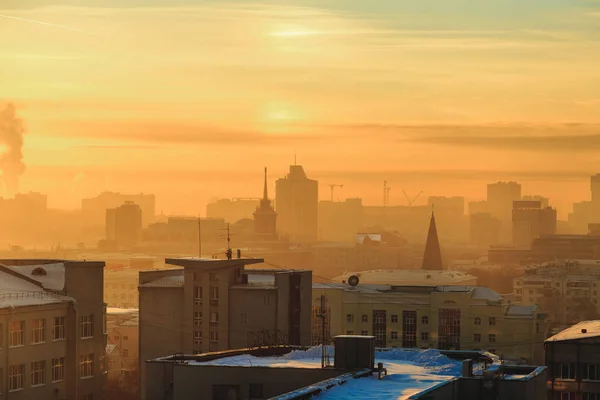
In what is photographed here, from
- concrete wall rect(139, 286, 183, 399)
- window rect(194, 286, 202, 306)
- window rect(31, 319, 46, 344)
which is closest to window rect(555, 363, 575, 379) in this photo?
window rect(194, 286, 202, 306)

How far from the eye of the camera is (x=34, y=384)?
64000 mm

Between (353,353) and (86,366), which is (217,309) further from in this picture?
(353,353)

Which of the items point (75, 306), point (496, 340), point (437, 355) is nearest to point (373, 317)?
point (496, 340)

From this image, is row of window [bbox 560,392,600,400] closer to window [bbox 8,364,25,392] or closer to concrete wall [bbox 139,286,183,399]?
concrete wall [bbox 139,286,183,399]

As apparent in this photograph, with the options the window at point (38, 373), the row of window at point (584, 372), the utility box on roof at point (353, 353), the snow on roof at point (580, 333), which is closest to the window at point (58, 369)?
the window at point (38, 373)

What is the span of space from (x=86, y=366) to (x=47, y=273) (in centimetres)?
484

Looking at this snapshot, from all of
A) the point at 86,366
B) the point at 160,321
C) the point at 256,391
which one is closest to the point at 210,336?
the point at 160,321

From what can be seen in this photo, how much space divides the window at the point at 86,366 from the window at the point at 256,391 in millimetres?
21141

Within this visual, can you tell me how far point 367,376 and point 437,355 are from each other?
320 inches

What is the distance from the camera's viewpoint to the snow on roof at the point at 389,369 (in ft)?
144

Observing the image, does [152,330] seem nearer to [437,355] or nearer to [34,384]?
[34,384]

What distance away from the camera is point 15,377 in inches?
2470

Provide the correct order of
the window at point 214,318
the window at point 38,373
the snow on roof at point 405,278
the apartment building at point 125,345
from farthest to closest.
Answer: the snow on roof at point 405,278 < the apartment building at point 125,345 < the window at point 214,318 < the window at point 38,373

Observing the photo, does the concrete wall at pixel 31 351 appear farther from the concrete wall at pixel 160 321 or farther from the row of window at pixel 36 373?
the concrete wall at pixel 160 321
